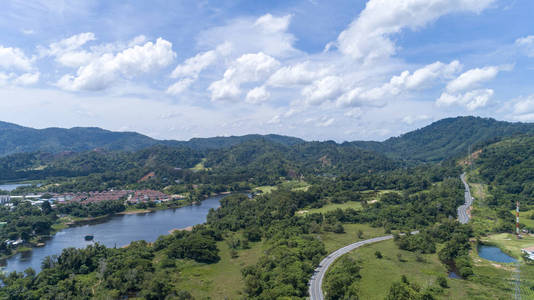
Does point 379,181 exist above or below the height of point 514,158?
below

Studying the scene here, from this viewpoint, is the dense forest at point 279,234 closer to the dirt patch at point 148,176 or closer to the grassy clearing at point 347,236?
the grassy clearing at point 347,236

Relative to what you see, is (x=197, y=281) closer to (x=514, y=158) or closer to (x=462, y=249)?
(x=462, y=249)

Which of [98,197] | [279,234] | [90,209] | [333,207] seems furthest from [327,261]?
[98,197]

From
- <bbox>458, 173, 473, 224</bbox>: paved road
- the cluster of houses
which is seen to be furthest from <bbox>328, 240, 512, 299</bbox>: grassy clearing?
the cluster of houses

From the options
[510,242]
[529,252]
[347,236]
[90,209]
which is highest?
[90,209]

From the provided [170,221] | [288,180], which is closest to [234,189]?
[288,180]

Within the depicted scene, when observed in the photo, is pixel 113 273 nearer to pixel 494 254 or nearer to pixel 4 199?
pixel 494 254
